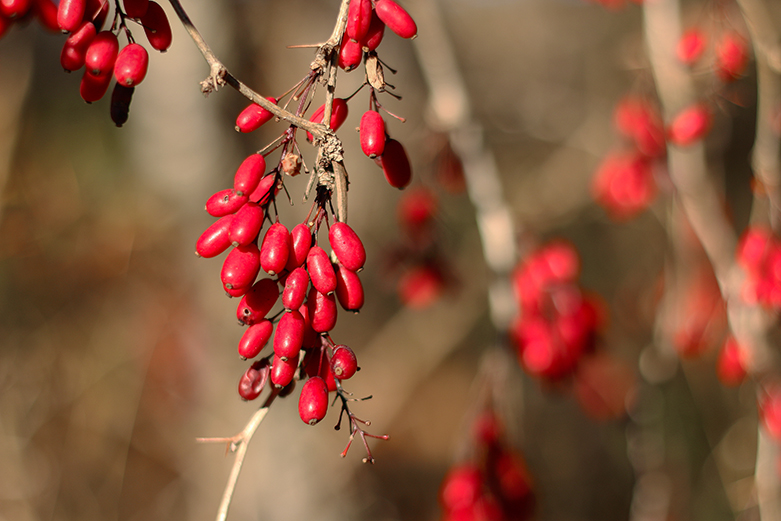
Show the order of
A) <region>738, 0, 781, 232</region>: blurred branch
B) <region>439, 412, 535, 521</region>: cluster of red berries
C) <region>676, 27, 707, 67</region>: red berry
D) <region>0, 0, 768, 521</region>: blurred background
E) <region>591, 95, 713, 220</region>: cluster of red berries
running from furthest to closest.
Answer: <region>0, 0, 768, 521</region>: blurred background
<region>591, 95, 713, 220</region>: cluster of red berries
<region>676, 27, 707, 67</region>: red berry
<region>439, 412, 535, 521</region>: cluster of red berries
<region>738, 0, 781, 232</region>: blurred branch

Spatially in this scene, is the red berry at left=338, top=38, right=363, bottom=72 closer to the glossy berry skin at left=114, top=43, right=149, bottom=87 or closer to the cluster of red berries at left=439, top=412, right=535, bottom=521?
the glossy berry skin at left=114, top=43, right=149, bottom=87

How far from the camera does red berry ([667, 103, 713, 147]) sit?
2020 mm

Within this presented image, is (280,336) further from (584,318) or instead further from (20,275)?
(20,275)

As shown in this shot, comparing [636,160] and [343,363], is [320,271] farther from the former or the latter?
[636,160]

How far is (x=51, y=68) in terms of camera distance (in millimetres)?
7188

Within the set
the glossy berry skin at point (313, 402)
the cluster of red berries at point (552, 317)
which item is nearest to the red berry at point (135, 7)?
the glossy berry skin at point (313, 402)

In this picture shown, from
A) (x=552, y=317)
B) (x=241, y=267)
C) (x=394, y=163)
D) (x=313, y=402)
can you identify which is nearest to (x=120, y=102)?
(x=241, y=267)

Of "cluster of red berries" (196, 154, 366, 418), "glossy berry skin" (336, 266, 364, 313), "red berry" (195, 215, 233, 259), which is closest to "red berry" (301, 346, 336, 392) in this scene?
"cluster of red berries" (196, 154, 366, 418)

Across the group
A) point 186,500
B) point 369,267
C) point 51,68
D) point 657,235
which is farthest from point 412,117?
point 51,68

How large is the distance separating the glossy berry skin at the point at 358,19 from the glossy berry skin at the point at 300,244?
0.28 meters

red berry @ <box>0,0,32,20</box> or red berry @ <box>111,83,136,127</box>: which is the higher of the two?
red berry @ <box>0,0,32,20</box>

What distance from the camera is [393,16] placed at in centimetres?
76

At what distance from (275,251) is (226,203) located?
A: 0.44ft

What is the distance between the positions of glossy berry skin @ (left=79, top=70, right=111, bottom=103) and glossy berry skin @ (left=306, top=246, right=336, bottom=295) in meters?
0.44
